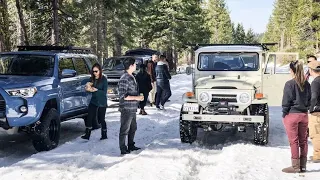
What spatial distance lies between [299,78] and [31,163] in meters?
4.84

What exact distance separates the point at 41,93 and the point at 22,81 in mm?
439

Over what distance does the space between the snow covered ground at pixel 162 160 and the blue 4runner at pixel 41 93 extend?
61cm

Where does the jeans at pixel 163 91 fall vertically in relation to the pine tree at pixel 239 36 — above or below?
below

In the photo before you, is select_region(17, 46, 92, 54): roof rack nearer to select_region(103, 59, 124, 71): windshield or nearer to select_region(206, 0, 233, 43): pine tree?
select_region(103, 59, 124, 71): windshield

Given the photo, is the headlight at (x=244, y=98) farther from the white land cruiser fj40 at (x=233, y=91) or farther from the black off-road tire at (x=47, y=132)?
the black off-road tire at (x=47, y=132)

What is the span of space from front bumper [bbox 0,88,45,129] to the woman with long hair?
4702 millimetres

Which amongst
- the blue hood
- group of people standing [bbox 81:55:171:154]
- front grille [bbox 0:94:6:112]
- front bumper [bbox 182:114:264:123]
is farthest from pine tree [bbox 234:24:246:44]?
front grille [bbox 0:94:6:112]

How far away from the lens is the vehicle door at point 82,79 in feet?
31.7

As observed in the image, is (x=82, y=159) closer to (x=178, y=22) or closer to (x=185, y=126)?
(x=185, y=126)

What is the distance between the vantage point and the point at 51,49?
10336 millimetres

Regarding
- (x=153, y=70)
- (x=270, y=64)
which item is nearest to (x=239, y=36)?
(x=153, y=70)

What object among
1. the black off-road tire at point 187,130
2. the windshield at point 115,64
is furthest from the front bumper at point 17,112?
the windshield at point 115,64

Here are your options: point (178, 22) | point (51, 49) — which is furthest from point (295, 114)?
point (178, 22)

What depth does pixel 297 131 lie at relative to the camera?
612cm
